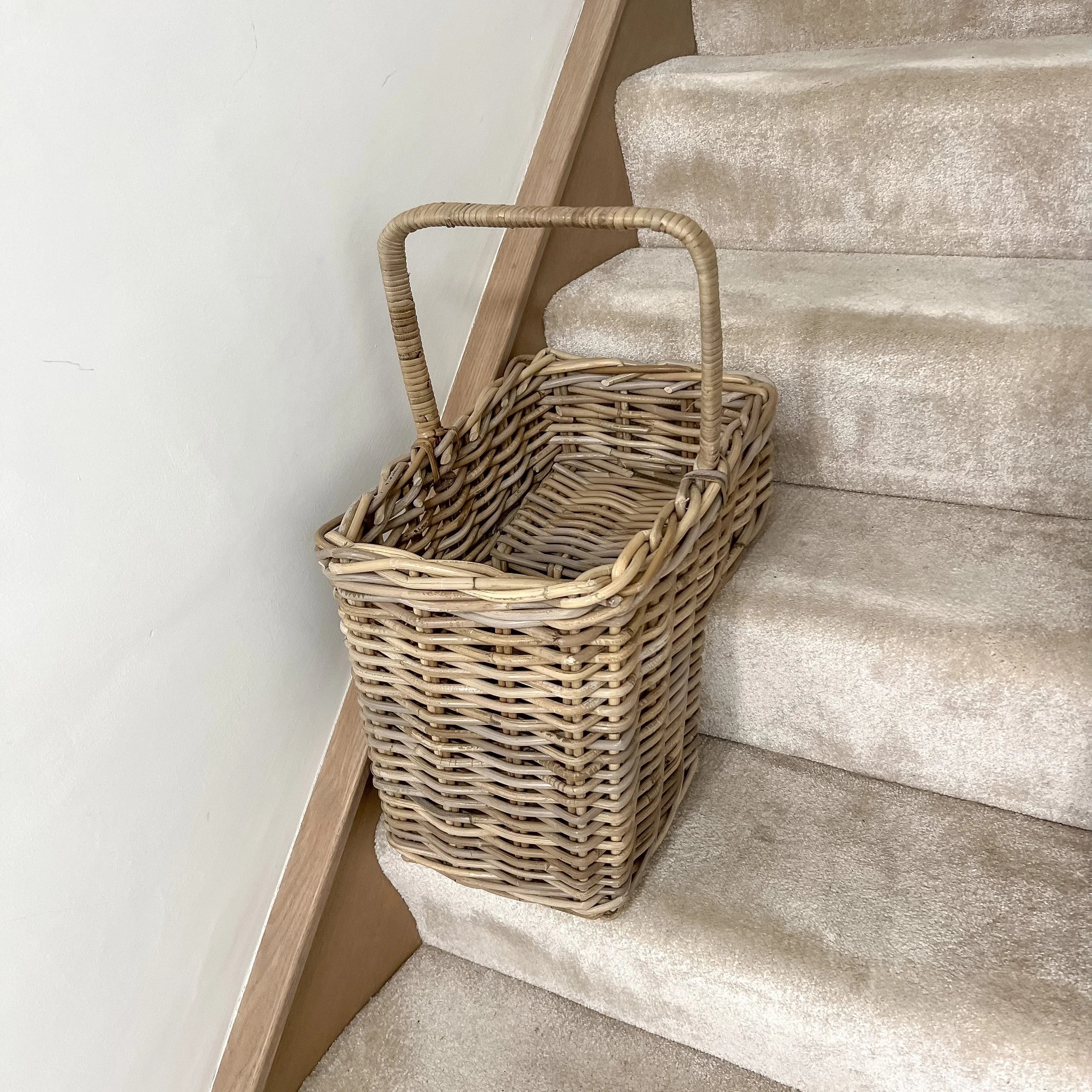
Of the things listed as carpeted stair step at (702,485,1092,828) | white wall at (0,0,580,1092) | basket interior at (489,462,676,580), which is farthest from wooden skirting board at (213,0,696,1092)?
carpeted stair step at (702,485,1092,828)

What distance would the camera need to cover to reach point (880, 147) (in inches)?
41.9

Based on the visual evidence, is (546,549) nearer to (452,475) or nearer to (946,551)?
(452,475)

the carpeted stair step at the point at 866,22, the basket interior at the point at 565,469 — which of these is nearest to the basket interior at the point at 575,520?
the basket interior at the point at 565,469

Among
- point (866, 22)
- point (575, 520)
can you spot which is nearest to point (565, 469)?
point (575, 520)

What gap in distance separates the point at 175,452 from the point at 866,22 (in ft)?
3.44

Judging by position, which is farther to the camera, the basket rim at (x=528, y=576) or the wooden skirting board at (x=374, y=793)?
the wooden skirting board at (x=374, y=793)

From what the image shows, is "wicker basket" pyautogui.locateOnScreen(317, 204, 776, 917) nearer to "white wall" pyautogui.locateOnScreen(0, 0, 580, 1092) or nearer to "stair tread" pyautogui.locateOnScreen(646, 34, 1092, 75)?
"white wall" pyautogui.locateOnScreen(0, 0, 580, 1092)

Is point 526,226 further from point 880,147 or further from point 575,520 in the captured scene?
point 880,147

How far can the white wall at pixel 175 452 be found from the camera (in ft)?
2.06

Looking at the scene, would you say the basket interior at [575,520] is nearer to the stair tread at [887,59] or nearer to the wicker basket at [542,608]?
the wicker basket at [542,608]

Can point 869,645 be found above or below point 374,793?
above

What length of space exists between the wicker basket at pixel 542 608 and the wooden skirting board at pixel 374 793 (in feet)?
0.24

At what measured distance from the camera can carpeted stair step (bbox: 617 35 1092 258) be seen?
99 centimetres

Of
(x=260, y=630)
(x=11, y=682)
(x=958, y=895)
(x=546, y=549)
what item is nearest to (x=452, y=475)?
(x=546, y=549)
